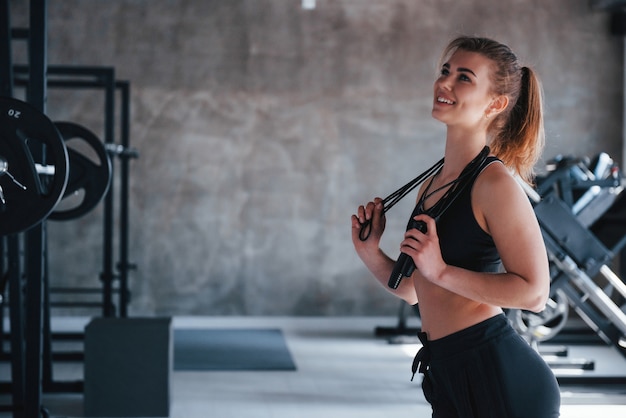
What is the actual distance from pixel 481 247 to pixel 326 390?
3.75m

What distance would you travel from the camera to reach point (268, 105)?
27.3 feet

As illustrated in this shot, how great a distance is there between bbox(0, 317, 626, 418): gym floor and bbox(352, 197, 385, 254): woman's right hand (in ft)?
9.60

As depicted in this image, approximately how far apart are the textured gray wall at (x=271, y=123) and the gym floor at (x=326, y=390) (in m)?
→ 1.51

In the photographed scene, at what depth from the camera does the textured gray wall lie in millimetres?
8188

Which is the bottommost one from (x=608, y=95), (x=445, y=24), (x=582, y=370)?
(x=582, y=370)

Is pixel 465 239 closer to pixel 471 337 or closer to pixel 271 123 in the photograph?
pixel 471 337

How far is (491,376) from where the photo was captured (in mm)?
1662

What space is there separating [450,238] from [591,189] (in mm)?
4489

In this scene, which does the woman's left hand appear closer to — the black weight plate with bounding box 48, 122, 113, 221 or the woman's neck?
the woman's neck

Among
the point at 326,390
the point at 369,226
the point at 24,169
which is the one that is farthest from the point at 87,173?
the point at 369,226

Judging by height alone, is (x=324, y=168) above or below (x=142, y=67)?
below

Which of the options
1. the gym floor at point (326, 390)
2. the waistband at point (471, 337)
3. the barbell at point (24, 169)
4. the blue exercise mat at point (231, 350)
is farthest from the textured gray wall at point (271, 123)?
the waistband at point (471, 337)

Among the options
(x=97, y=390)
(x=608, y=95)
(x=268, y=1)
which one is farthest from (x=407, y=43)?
(x=97, y=390)

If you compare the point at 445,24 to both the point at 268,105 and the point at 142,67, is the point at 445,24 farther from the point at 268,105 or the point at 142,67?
the point at 142,67
